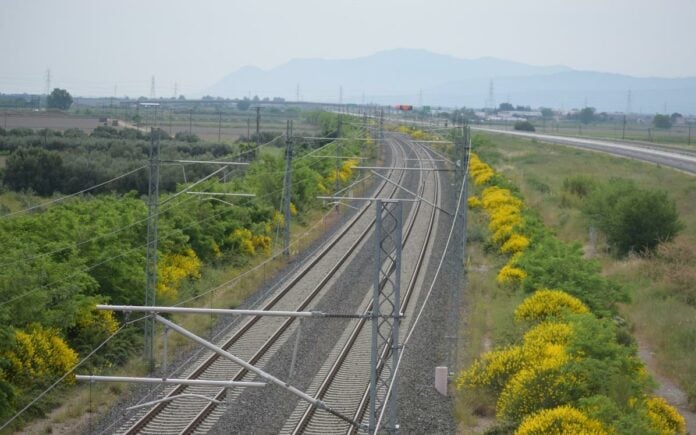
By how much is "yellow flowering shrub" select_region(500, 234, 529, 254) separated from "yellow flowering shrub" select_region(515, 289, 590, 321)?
811 cm

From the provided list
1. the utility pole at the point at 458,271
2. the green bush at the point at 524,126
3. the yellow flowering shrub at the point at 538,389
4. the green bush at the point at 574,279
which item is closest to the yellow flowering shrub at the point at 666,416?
the yellow flowering shrub at the point at 538,389

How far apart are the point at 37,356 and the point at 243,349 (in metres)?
4.63

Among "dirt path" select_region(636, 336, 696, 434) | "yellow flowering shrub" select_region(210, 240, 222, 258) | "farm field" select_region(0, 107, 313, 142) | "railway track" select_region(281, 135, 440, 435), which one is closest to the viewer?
"railway track" select_region(281, 135, 440, 435)

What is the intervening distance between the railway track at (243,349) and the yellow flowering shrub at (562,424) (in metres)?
4.90

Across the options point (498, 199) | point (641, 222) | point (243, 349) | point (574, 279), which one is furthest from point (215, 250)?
point (498, 199)

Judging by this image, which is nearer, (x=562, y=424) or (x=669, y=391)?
(x=562, y=424)

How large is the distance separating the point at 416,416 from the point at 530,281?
648cm

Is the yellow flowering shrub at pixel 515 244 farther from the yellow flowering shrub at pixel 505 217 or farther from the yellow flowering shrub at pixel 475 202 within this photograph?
the yellow flowering shrub at pixel 475 202

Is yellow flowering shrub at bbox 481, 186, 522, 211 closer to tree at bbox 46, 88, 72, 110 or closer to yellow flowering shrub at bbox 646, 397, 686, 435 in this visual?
yellow flowering shrub at bbox 646, 397, 686, 435

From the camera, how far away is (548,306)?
17.4 m

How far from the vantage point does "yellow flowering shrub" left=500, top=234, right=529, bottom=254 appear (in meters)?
26.4

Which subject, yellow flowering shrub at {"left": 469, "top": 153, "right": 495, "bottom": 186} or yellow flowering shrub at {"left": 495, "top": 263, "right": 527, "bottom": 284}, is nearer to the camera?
yellow flowering shrub at {"left": 495, "top": 263, "right": 527, "bottom": 284}

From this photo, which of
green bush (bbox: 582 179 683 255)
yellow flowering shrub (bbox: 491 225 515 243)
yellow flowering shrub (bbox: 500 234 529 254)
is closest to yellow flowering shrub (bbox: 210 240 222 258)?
yellow flowering shrub (bbox: 500 234 529 254)

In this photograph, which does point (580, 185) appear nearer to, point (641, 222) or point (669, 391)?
point (641, 222)
